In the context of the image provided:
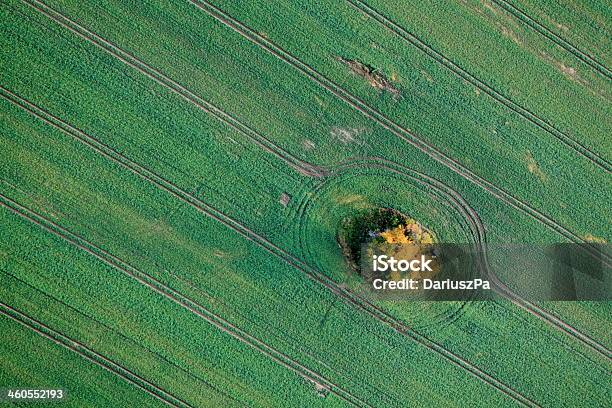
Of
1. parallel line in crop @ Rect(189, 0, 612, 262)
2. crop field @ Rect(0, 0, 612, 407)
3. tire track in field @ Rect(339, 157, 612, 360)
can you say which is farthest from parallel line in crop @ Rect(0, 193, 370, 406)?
parallel line in crop @ Rect(189, 0, 612, 262)

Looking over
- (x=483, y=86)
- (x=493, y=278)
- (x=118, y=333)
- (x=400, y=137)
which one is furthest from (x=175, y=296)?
(x=483, y=86)

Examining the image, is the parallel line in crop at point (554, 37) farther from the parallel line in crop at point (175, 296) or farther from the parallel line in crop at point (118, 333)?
the parallel line in crop at point (118, 333)

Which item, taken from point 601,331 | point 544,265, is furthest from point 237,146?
point 601,331

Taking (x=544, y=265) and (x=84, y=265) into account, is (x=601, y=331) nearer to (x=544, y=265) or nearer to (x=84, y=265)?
(x=544, y=265)

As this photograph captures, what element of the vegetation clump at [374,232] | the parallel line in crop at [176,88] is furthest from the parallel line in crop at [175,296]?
the parallel line in crop at [176,88]

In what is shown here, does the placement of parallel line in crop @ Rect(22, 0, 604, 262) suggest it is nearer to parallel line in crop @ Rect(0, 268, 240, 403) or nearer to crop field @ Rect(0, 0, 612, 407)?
crop field @ Rect(0, 0, 612, 407)
